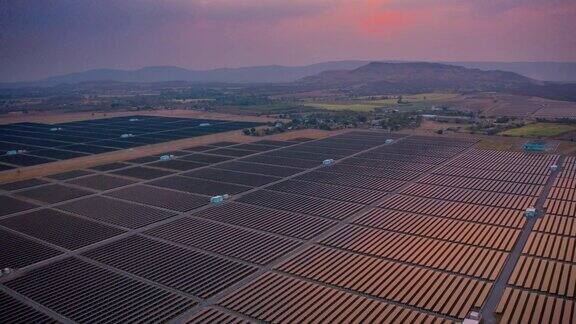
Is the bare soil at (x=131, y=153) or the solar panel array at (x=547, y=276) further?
the bare soil at (x=131, y=153)

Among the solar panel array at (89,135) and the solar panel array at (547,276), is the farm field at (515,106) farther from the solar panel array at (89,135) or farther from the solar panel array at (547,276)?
the solar panel array at (547,276)

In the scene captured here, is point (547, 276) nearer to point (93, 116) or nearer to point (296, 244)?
point (296, 244)

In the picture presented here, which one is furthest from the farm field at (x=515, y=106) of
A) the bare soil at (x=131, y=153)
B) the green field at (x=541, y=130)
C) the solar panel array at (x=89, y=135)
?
the solar panel array at (x=89, y=135)

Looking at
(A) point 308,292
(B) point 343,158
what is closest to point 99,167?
(B) point 343,158

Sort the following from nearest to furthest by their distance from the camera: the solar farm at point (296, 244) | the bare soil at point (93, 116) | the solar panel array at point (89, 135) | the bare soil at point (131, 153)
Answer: the solar farm at point (296, 244) → the bare soil at point (131, 153) → the solar panel array at point (89, 135) → the bare soil at point (93, 116)

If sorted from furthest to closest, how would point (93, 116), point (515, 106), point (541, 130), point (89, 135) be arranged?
point (93, 116) < point (515, 106) < point (89, 135) < point (541, 130)

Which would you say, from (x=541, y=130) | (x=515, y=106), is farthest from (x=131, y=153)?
(x=515, y=106)
